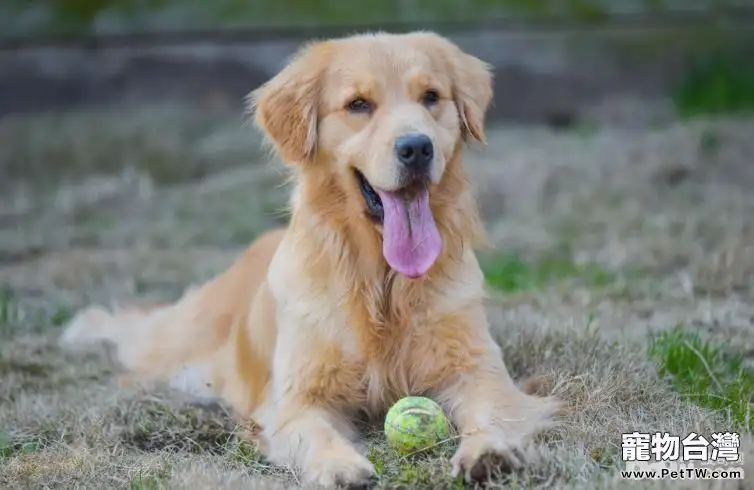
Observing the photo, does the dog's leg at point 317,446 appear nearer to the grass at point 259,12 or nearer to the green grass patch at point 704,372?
the green grass patch at point 704,372

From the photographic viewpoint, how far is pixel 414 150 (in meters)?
4.03

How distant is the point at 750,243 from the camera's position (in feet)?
23.2

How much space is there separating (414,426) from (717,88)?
7.96 meters

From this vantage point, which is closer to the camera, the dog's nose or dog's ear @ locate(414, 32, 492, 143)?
the dog's nose

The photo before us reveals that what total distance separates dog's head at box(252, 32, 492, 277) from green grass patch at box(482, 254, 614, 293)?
7.77 feet

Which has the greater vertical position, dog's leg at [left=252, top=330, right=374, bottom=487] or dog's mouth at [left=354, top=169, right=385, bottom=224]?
dog's mouth at [left=354, top=169, right=385, bottom=224]

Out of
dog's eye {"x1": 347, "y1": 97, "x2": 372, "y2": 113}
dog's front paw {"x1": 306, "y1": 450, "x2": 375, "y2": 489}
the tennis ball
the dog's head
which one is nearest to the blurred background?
dog's front paw {"x1": 306, "y1": 450, "x2": 375, "y2": 489}

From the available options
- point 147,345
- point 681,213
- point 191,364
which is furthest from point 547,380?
point 681,213

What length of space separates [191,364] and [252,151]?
5651 mm

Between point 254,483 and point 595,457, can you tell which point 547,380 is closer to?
point 595,457

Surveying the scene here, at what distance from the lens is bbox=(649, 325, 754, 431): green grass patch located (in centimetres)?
425

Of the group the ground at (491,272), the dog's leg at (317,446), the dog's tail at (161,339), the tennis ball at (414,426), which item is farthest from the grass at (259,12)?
the tennis ball at (414,426)

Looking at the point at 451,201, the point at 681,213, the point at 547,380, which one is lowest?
the point at 681,213

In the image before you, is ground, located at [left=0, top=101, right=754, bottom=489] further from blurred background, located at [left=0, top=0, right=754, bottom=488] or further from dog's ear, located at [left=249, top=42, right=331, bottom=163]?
dog's ear, located at [left=249, top=42, right=331, bottom=163]
